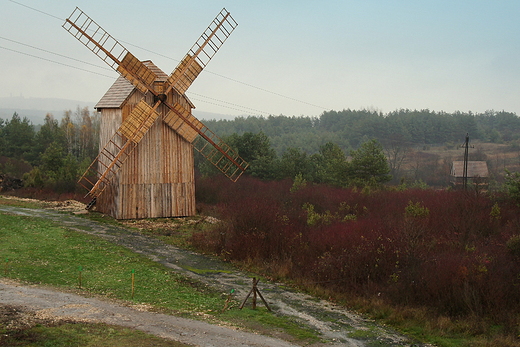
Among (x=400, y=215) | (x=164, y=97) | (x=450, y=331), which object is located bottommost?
(x=450, y=331)

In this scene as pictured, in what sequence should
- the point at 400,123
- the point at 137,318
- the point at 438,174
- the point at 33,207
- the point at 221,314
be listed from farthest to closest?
the point at 400,123 < the point at 438,174 < the point at 33,207 < the point at 221,314 < the point at 137,318

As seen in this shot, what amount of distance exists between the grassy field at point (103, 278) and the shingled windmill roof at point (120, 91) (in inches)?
338

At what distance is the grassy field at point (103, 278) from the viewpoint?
515 inches

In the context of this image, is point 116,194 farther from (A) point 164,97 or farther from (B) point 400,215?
(B) point 400,215

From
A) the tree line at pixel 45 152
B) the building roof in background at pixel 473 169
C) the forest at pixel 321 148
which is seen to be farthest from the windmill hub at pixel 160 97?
the building roof in background at pixel 473 169

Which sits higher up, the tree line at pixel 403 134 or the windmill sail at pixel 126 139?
the tree line at pixel 403 134

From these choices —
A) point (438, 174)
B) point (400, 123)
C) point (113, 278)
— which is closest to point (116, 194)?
point (113, 278)

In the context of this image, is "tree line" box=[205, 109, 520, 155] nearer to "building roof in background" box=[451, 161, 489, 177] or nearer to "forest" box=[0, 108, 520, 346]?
"building roof in background" box=[451, 161, 489, 177]

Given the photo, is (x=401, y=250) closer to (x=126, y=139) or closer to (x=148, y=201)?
(x=148, y=201)

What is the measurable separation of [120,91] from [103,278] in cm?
1576

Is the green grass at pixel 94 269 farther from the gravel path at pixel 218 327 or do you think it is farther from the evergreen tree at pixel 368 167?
the evergreen tree at pixel 368 167

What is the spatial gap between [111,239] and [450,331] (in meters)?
15.7

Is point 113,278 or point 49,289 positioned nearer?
point 49,289

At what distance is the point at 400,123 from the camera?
425 ft
